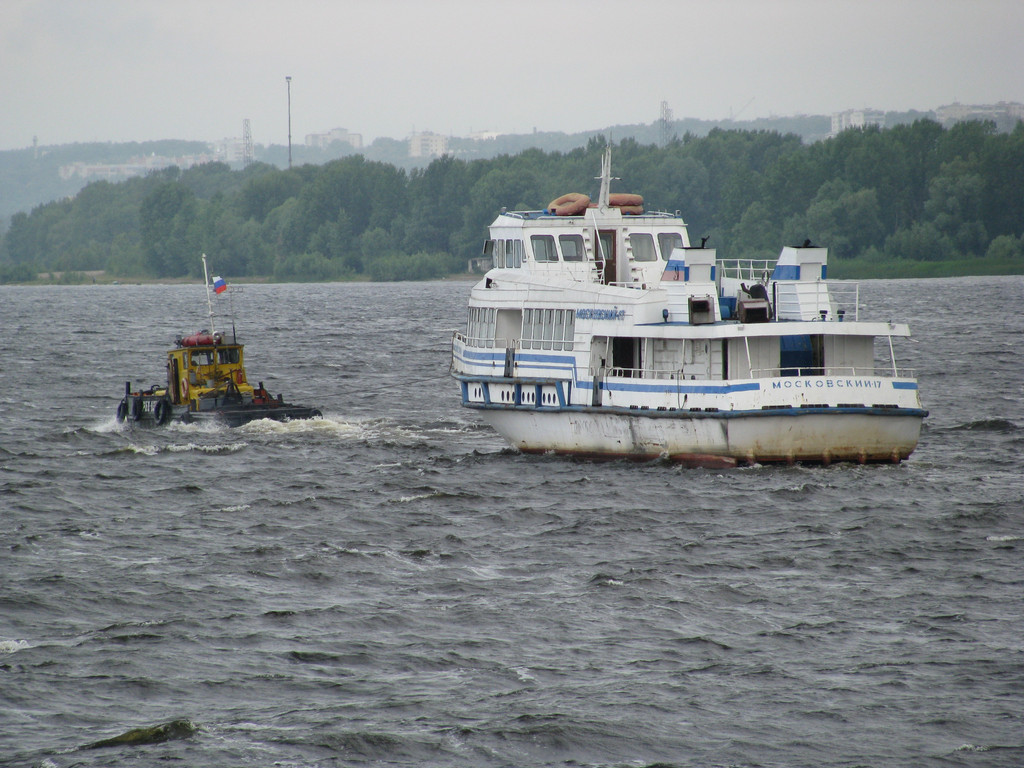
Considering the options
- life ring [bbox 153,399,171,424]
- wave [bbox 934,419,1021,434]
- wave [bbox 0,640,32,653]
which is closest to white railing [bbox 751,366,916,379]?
wave [bbox 934,419,1021,434]

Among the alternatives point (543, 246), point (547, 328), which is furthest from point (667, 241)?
point (547, 328)

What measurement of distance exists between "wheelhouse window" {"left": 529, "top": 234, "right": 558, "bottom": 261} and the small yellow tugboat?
10.5 metres

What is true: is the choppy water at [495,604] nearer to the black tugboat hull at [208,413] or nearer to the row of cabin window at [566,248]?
the black tugboat hull at [208,413]

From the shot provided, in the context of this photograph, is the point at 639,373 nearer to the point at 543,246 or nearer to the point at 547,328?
the point at 547,328

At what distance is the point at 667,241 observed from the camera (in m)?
40.2

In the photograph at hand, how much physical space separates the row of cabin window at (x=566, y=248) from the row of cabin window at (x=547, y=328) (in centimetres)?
224

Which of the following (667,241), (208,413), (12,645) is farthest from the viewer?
(208,413)

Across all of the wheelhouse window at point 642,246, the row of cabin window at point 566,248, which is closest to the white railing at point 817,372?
the row of cabin window at point 566,248

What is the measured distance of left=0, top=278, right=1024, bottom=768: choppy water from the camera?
18.1 meters

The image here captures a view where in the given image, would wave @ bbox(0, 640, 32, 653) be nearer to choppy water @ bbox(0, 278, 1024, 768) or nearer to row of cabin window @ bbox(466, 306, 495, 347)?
choppy water @ bbox(0, 278, 1024, 768)

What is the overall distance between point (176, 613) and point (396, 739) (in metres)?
7.17

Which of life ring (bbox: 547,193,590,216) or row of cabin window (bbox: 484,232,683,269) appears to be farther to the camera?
life ring (bbox: 547,193,590,216)

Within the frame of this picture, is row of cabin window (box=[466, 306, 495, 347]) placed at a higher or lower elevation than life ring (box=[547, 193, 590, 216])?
lower

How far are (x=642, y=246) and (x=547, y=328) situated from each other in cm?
448
